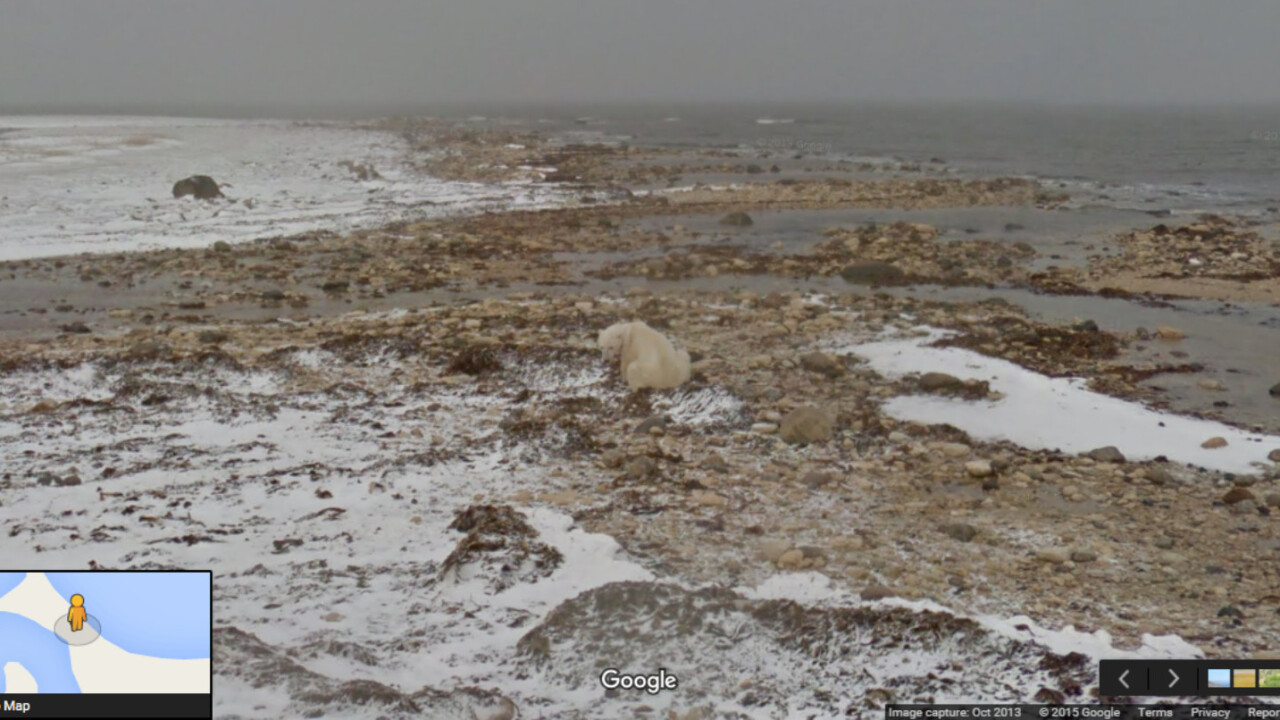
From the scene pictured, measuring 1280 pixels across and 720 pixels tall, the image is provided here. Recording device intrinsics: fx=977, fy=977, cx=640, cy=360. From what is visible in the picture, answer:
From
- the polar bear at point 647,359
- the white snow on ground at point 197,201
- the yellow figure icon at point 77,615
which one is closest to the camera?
the yellow figure icon at point 77,615

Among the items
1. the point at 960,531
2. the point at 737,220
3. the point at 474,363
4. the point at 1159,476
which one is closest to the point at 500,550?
the point at 960,531

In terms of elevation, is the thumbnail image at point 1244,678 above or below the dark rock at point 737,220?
below

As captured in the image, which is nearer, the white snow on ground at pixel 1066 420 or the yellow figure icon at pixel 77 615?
the yellow figure icon at pixel 77 615

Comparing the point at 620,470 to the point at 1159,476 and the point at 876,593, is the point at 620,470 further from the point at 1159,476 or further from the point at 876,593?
the point at 1159,476

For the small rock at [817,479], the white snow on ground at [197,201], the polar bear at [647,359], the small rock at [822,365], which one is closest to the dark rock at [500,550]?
the small rock at [817,479]

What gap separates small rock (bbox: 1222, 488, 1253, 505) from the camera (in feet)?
20.3

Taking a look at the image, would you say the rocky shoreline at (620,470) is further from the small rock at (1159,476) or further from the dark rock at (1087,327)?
the dark rock at (1087,327)

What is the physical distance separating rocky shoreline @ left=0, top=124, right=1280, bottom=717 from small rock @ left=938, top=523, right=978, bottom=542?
0.03 m

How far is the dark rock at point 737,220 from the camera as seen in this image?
1995 cm

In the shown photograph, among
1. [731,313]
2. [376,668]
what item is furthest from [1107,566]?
[731,313]

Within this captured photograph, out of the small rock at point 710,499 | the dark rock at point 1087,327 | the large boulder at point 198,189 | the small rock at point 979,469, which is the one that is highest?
the large boulder at point 198,189

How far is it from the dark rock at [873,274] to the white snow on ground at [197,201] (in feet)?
32.0

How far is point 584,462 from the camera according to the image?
6.97m

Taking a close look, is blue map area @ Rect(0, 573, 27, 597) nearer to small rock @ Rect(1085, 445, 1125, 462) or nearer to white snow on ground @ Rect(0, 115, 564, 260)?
small rock @ Rect(1085, 445, 1125, 462)
